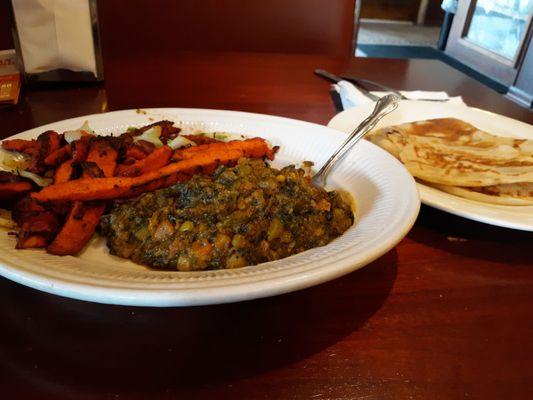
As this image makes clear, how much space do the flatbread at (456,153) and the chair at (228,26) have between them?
1868mm

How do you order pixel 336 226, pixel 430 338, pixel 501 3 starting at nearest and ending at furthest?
pixel 430 338 < pixel 336 226 < pixel 501 3

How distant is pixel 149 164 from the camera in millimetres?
1207

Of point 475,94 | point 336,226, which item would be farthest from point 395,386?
point 475,94

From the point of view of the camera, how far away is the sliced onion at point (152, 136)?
133 cm

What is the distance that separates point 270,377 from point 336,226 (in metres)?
0.43

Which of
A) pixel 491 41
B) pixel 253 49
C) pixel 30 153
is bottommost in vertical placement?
pixel 491 41

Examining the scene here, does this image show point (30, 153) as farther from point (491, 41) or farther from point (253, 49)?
point (491, 41)

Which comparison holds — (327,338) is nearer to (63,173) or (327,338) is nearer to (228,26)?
(63,173)

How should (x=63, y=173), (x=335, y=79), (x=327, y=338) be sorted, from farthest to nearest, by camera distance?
(x=335, y=79) → (x=63, y=173) → (x=327, y=338)

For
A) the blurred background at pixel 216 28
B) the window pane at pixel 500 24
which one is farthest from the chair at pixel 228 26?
the window pane at pixel 500 24

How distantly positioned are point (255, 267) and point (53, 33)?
1.76m

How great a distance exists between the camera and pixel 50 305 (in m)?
0.90

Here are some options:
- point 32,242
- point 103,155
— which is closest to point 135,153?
point 103,155

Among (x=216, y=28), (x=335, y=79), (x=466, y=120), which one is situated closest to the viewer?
(x=466, y=120)
